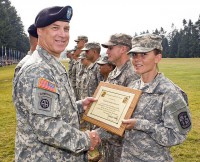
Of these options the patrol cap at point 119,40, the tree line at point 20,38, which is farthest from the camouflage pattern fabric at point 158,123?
the tree line at point 20,38

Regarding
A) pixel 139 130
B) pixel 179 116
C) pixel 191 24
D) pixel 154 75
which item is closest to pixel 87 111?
pixel 139 130

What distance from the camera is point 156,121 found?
2896 millimetres

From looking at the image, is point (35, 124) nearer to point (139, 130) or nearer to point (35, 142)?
point (35, 142)

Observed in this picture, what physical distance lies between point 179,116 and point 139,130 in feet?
1.51

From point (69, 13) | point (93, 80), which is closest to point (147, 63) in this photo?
point (69, 13)

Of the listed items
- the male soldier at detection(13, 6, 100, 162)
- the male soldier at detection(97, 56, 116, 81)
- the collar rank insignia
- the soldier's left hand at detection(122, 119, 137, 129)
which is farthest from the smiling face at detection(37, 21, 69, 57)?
the male soldier at detection(97, 56, 116, 81)

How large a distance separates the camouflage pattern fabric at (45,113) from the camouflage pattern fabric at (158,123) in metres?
0.65

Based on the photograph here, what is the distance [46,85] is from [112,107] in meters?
1.02

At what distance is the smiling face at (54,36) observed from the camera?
8.47ft

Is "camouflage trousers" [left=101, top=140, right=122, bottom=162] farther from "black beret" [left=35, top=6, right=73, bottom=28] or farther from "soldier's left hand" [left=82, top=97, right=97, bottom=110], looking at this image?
"black beret" [left=35, top=6, right=73, bottom=28]

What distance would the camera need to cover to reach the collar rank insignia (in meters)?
2.28

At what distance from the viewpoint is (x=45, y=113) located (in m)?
2.29

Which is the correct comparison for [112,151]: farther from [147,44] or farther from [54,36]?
[54,36]

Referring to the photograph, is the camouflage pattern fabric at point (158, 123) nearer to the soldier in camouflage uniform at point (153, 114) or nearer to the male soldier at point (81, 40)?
the soldier in camouflage uniform at point (153, 114)
